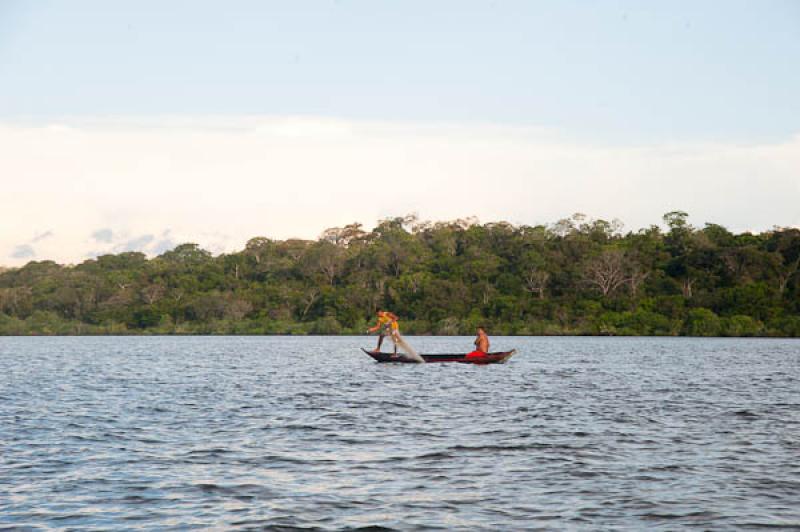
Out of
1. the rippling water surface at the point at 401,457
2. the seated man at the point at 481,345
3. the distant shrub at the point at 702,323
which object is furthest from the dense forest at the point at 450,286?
the rippling water surface at the point at 401,457

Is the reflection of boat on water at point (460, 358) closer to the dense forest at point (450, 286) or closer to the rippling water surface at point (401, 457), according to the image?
the rippling water surface at point (401, 457)

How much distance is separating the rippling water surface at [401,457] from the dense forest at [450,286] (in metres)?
85.9

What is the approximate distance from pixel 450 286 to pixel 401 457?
381 ft

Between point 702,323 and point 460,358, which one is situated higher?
point 702,323

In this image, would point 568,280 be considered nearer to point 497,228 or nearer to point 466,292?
point 466,292

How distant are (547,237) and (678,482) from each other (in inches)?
5610

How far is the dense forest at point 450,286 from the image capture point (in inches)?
4670

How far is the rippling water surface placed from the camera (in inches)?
540

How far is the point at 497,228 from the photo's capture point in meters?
161

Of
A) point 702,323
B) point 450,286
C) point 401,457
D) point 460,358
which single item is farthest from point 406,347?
point 450,286

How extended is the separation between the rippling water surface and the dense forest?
8594cm

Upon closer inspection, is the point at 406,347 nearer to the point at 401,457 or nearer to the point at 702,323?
the point at 401,457

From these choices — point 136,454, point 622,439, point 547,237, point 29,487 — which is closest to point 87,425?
point 136,454

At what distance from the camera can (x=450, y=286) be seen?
13400 centimetres
